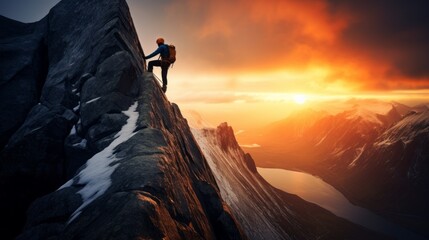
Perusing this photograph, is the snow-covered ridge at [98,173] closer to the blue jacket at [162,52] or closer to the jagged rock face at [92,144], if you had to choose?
the jagged rock face at [92,144]

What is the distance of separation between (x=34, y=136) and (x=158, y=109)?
33.1ft

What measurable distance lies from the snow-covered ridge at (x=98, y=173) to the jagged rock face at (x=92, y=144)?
2.9 inches

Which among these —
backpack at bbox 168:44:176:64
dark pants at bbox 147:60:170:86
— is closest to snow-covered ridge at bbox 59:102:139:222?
dark pants at bbox 147:60:170:86

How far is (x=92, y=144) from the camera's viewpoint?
17422mm

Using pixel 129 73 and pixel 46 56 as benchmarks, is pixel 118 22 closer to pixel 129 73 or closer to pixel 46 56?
pixel 129 73

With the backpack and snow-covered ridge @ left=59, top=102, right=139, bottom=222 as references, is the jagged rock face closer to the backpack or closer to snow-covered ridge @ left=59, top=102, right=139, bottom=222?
snow-covered ridge @ left=59, top=102, right=139, bottom=222

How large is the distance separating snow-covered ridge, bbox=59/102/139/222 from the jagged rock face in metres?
0.07

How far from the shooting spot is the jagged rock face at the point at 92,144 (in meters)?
10.5

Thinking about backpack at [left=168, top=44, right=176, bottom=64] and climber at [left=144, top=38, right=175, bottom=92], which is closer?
climber at [left=144, top=38, right=175, bottom=92]

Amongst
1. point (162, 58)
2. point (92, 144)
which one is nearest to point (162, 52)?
point (162, 58)

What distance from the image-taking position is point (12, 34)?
3416 cm

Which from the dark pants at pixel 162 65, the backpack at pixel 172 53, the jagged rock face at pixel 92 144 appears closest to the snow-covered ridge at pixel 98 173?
the jagged rock face at pixel 92 144

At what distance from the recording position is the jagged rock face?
10.5m

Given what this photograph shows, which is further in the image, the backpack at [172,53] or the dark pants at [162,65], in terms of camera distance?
the dark pants at [162,65]
